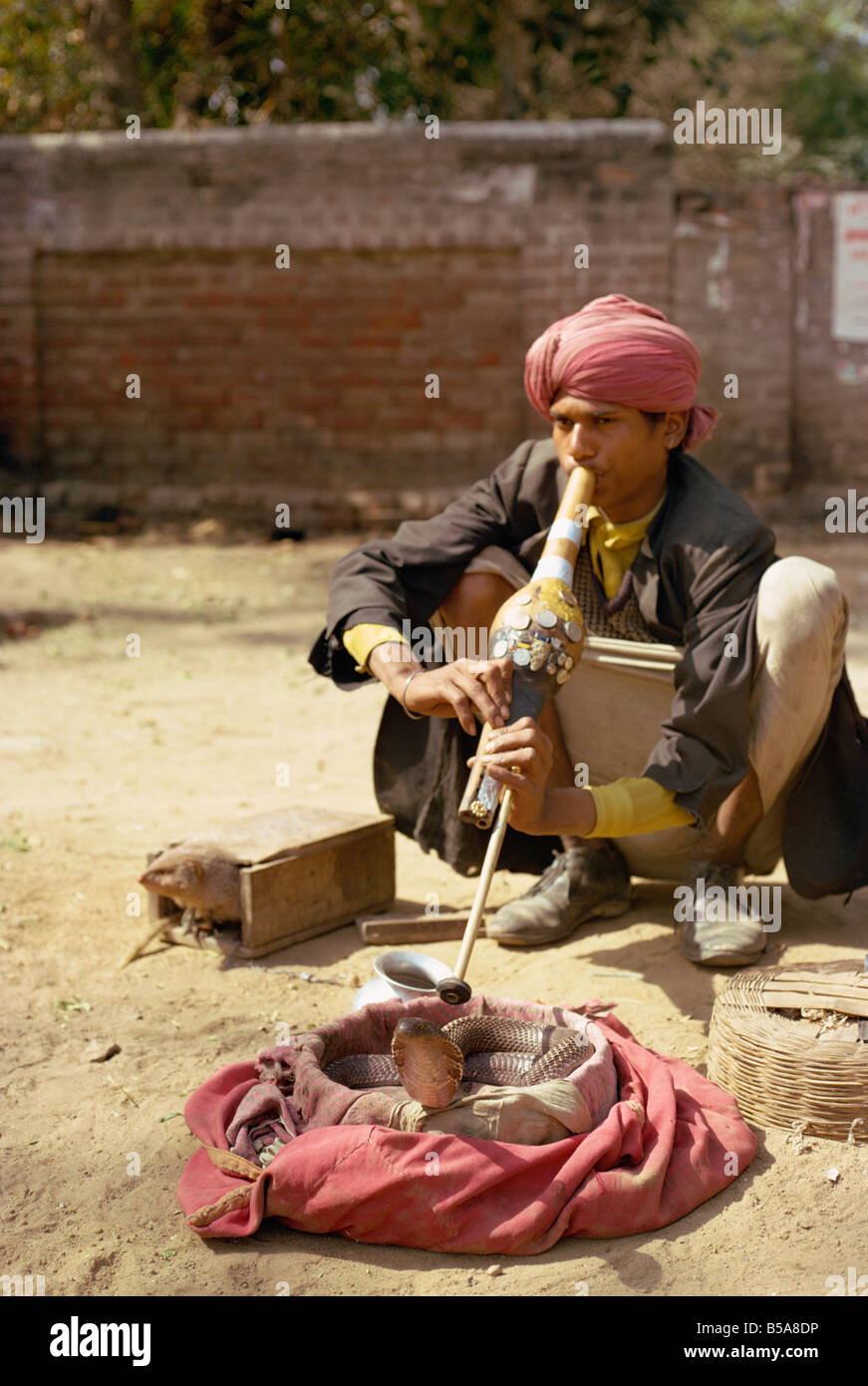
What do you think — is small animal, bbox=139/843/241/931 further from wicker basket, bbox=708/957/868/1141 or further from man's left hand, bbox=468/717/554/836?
wicker basket, bbox=708/957/868/1141

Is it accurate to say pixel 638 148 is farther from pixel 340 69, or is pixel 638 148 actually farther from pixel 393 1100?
pixel 393 1100

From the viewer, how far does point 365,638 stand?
2.93 meters

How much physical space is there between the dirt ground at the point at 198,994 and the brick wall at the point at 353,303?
10.3 ft

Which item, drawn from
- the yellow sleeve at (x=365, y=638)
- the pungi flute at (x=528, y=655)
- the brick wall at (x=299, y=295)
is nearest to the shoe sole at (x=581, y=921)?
the pungi flute at (x=528, y=655)

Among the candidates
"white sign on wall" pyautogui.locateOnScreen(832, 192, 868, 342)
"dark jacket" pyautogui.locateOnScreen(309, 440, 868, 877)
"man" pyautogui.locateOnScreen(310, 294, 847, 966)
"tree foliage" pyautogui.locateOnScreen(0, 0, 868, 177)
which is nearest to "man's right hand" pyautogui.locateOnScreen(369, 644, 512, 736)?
"man" pyautogui.locateOnScreen(310, 294, 847, 966)

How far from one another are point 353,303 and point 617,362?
20.0ft

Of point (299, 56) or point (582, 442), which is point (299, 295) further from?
point (582, 442)

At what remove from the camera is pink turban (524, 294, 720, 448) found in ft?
9.34

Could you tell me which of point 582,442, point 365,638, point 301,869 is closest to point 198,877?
point 301,869

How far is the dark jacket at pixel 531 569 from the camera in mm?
2832

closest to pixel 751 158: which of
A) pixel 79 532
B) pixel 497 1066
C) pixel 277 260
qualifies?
pixel 277 260

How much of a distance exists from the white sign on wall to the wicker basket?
736 centimetres

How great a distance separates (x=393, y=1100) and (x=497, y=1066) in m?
0.25

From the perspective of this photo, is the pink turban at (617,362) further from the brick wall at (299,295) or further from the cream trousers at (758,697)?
the brick wall at (299,295)
